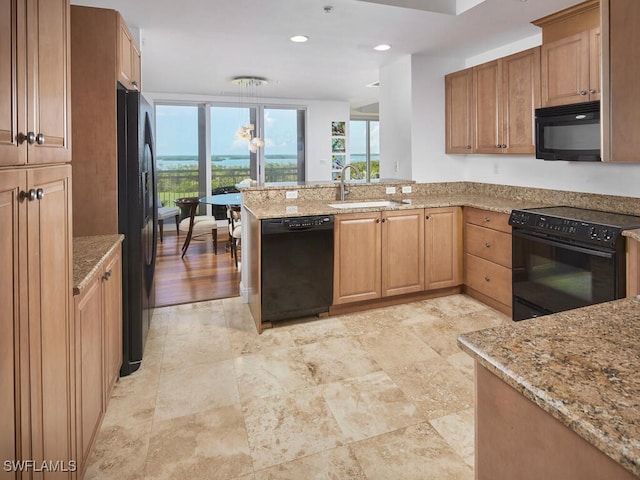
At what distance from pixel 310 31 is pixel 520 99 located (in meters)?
1.89

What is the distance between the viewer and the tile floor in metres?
1.81

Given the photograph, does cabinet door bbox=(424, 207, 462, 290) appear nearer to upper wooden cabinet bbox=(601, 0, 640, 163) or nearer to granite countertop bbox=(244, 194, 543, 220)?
granite countertop bbox=(244, 194, 543, 220)

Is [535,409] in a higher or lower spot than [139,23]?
lower

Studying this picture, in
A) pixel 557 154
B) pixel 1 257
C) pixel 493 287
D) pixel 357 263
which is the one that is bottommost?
pixel 493 287

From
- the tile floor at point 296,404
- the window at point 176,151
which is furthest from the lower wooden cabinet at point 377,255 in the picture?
the window at point 176,151

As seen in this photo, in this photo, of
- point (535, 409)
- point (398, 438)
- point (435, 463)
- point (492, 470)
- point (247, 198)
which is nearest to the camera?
point (535, 409)

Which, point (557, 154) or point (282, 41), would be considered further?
point (282, 41)

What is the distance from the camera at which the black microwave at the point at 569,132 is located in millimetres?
2797

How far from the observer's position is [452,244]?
3.90 m

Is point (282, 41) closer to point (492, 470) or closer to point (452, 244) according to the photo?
point (452, 244)

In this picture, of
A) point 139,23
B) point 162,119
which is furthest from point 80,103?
point 162,119

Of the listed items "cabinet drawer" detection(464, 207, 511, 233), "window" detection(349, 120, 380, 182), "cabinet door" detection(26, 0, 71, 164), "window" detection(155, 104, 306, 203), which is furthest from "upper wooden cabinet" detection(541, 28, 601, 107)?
"window" detection(349, 120, 380, 182)

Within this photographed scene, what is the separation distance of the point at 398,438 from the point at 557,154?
7.80 ft

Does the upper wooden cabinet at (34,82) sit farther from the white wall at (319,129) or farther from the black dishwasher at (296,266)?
the white wall at (319,129)
